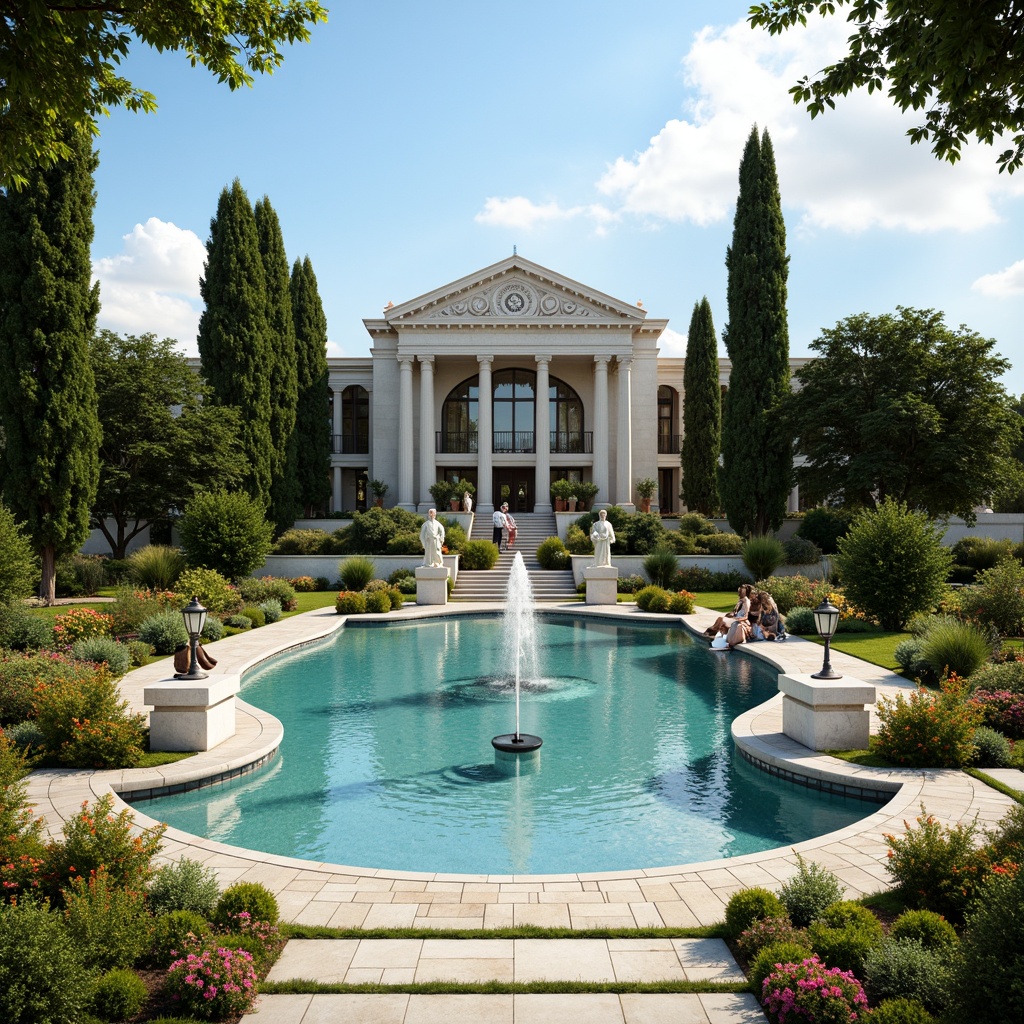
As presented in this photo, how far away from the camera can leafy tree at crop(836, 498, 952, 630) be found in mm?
15875

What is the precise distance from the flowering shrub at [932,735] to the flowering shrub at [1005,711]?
107cm

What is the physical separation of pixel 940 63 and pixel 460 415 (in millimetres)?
37143

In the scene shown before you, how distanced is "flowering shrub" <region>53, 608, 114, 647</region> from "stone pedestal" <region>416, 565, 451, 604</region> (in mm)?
9432

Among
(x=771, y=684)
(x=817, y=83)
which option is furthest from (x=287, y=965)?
(x=771, y=684)

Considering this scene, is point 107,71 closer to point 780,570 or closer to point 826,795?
point 826,795

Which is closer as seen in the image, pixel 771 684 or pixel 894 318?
pixel 771 684

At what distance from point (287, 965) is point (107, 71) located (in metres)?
8.09

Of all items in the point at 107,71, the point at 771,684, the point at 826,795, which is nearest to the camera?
the point at 107,71

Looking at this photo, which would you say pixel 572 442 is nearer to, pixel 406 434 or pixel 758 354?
pixel 406 434

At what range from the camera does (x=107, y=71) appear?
297 inches

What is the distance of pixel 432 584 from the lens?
23.4 m

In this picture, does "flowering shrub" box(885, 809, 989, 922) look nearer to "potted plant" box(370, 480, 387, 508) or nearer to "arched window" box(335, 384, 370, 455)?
"potted plant" box(370, 480, 387, 508)


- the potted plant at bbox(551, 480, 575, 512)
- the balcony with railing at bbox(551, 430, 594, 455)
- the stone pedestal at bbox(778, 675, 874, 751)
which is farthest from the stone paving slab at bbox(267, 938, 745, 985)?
the balcony with railing at bbox(551, 430, 594, 455)

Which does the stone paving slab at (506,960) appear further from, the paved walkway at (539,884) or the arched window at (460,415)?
the arched window at (460,415)
